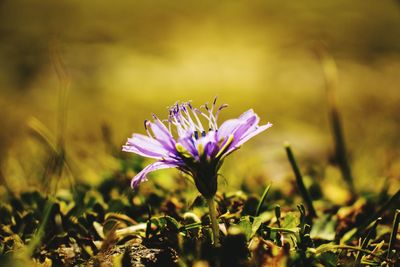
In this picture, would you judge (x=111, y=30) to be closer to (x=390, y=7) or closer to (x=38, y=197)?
(x=390, y=7)

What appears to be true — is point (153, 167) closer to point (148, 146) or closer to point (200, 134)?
point (148, 146)

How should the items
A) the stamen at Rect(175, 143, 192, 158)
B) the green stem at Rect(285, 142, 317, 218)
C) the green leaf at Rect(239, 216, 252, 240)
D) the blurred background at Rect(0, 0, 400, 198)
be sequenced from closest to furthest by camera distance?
the stamen at Rect(175, 143, 192, 158) → the green leaf at Rect(239, 216, 252, 240) → the green stem at Rect(285, 142, 317, 218) → the blurred background at Rect(0, 0, 400, 198)

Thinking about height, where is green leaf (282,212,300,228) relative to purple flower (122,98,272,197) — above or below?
below

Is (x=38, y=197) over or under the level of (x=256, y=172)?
over

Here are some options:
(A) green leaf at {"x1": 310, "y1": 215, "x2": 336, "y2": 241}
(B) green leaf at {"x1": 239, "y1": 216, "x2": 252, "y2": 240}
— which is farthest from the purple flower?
(A) green leaf at {"x1": 310, "y1": 215, "x2": 336, "y2": 241}

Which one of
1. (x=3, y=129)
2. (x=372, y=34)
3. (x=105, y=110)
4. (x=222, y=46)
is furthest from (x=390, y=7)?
(x=3, y=129)

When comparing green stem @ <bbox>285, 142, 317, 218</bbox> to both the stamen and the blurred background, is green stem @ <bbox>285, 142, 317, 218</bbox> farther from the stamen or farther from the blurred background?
the blurred background

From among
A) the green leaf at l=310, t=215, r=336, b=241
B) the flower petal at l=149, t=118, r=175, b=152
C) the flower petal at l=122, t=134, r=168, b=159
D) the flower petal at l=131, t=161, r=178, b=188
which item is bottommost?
the green leaf at l=310, t=215, r=336, b=241
